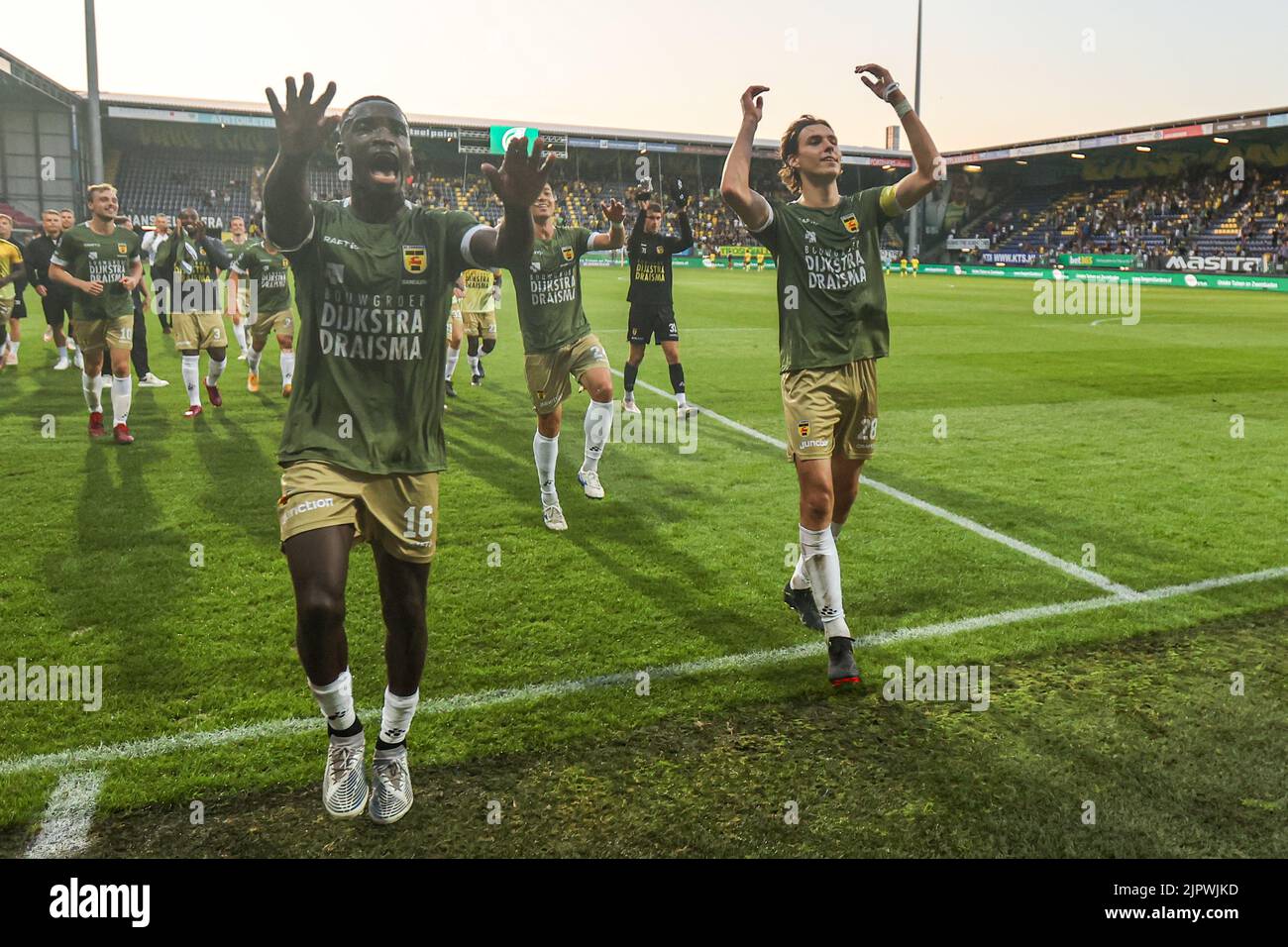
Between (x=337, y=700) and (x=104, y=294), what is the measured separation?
8.23m

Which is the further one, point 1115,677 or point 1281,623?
point 1281,623

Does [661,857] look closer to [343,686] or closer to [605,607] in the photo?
[343,686]

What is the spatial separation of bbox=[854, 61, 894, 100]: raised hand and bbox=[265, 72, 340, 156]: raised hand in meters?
2.83

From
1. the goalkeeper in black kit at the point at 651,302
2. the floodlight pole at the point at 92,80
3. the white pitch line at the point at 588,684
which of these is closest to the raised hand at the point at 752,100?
the white pitch line at the point at 588,684

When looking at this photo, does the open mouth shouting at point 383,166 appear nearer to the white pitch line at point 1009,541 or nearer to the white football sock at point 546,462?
the white football sock at point 546,462

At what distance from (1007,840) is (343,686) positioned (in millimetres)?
2323

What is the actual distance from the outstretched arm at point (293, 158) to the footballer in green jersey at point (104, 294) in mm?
7773

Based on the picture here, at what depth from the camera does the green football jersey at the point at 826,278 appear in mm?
5074

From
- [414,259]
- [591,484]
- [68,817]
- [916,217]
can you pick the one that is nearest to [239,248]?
[591,484]

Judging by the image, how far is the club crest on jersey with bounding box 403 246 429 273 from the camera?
3518mm

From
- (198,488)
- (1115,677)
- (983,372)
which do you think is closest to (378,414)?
(1115,677)
